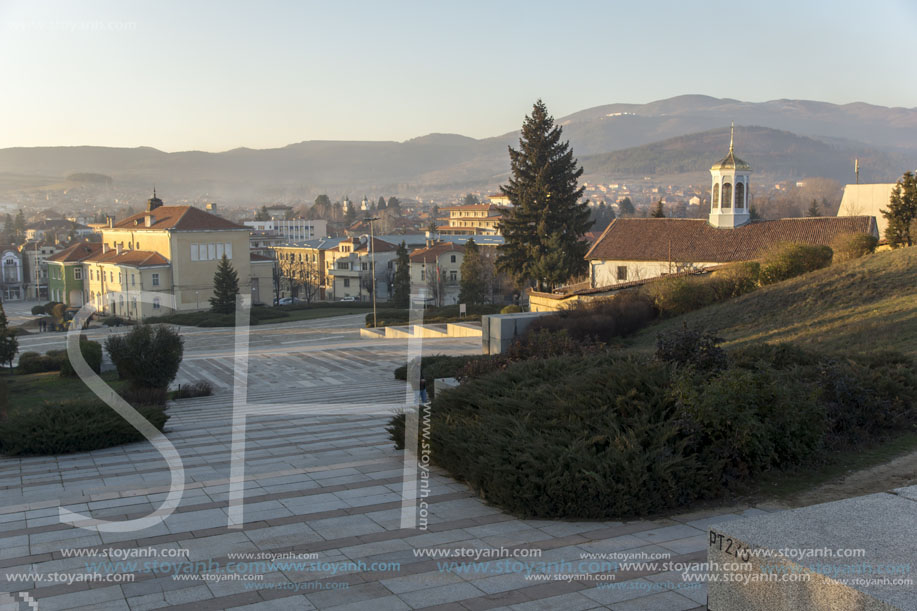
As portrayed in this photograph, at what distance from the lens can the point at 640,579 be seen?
487 cm

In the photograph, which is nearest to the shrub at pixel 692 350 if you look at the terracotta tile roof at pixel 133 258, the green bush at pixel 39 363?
the green bush at pixel 39 363

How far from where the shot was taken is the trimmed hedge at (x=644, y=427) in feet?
20.1

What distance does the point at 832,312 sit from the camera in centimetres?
1673

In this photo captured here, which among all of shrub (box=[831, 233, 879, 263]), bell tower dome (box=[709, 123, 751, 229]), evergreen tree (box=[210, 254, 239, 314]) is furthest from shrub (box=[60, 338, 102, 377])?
bell tower dome (box=[709, 123, 751, 229])

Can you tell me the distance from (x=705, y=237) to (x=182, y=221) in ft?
119

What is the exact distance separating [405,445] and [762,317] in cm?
1247

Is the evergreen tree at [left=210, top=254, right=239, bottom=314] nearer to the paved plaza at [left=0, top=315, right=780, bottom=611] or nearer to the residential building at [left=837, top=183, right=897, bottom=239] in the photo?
the paved plaza at [left=0, top=315, right=780, bottom=611]

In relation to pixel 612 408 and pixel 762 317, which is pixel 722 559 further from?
pixel 762 317

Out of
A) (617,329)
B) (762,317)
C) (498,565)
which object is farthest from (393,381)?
(498,565)

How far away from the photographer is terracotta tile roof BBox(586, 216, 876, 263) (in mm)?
35906

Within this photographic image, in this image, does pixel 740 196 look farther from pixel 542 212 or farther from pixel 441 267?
pixel 441 267

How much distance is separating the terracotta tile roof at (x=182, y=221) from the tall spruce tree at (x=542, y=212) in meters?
23.8

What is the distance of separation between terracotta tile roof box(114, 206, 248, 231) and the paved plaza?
4802 cm

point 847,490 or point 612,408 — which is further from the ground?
point 612,408
